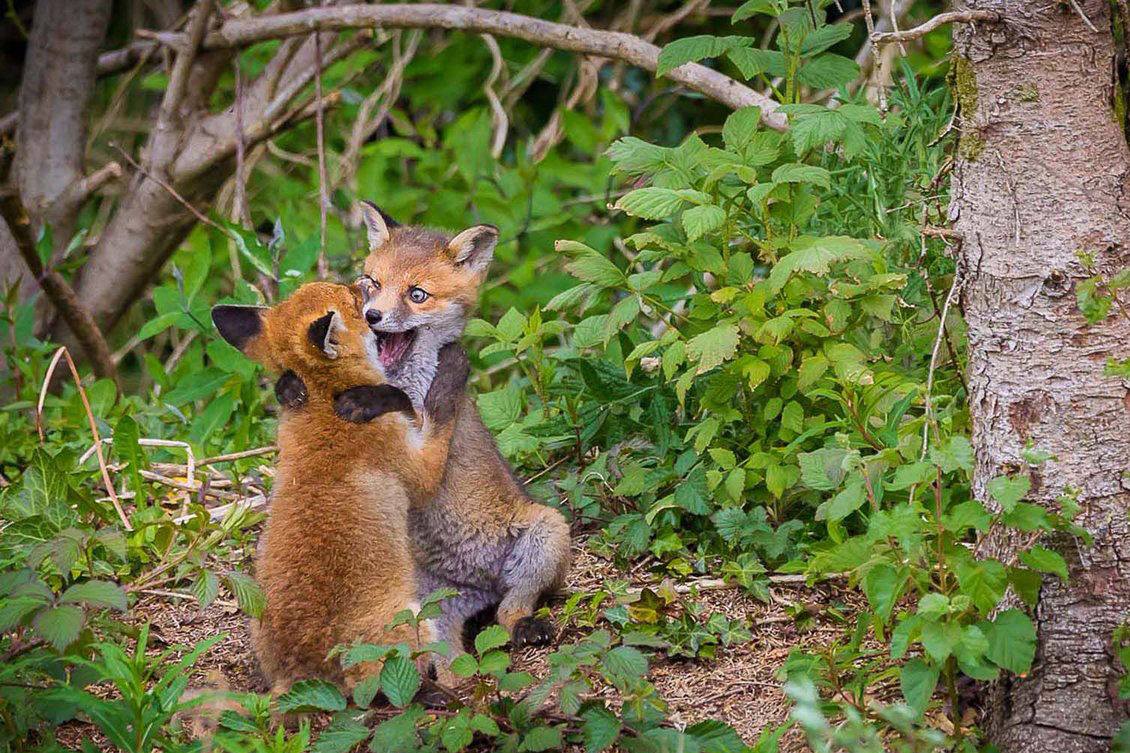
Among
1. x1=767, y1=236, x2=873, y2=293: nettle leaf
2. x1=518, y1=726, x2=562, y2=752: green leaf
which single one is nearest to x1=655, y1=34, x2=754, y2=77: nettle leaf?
x1=767, y1=236, x2=873, y2=293: nettle leaf

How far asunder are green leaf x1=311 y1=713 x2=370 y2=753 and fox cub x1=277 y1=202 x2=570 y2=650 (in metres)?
0.70

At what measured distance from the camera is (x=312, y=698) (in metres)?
3.59

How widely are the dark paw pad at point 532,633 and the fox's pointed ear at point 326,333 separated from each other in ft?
3.68

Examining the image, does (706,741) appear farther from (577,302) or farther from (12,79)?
(12,79)

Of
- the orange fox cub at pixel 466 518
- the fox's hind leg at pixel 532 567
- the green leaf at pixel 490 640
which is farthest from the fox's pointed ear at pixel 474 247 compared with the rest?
the green leaf at pixel 490 640

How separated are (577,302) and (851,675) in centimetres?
190

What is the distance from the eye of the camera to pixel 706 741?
3404 mm

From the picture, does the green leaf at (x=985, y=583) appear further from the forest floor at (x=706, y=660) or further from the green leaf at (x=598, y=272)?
the green leaf at (x=598, y=272)

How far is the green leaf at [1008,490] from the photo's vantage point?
9.87 ft

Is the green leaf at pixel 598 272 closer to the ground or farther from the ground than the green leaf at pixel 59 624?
farther from the ground

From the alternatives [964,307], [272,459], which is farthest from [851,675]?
[272,459]

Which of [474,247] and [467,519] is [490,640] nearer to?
[467,519]

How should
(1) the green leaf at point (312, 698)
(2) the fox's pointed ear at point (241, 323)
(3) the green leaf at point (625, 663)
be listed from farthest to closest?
(2) the fox's pointed ear at point (241, 323)
(1) the green leaf at point (312, 698)
(3) the green leaf at point (625, 663)

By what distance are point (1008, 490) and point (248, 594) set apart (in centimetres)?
211
